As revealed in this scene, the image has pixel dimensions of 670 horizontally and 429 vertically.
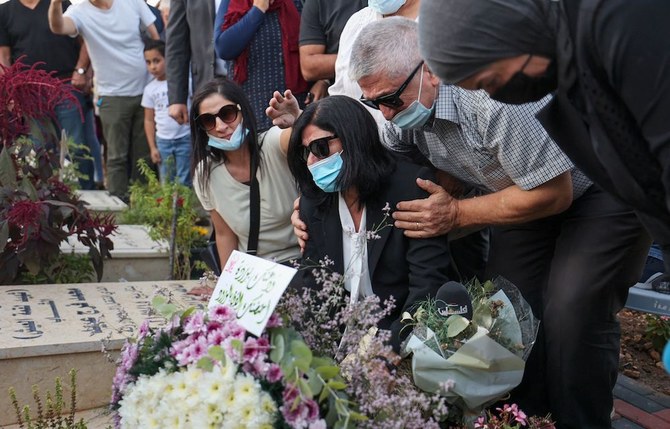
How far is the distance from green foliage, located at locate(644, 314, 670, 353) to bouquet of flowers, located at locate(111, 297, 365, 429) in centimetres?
252

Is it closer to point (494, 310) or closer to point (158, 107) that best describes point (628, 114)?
point (494, 310)

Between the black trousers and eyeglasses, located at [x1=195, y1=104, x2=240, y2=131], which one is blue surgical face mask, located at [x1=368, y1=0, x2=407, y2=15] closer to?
eyeglasses, located at [x1=195, y1=104, x2=240, y2=131]

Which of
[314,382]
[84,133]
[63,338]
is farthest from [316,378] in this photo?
[84,133]

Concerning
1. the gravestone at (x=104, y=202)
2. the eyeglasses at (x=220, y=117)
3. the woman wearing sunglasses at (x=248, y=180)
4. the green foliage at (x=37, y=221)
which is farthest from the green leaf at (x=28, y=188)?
the gravestone at (x=104, y=202)

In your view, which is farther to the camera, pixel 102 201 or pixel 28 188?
pixel 102 201

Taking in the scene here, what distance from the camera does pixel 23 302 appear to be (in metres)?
3.54

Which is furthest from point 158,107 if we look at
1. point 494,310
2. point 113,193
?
point 494,310

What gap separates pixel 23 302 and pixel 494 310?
2.36 m

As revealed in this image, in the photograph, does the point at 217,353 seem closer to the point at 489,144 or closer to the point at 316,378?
the point at 316,378

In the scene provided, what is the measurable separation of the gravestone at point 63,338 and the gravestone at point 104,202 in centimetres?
206

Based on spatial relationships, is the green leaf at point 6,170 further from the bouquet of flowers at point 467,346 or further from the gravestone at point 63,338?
the bouquet of flowers at point 467,346

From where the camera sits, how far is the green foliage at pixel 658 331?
12.5 feet

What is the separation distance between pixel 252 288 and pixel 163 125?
4.50m

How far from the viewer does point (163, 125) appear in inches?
245
